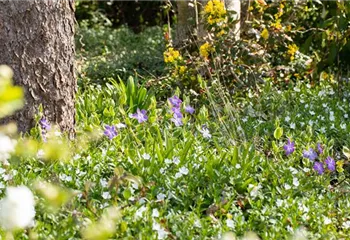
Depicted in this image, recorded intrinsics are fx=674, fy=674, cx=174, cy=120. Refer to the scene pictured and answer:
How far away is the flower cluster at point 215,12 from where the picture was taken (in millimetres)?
5191

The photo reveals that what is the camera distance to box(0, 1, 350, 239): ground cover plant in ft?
8.99

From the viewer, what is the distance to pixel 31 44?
152 inches

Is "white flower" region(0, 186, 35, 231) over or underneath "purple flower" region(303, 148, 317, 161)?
over

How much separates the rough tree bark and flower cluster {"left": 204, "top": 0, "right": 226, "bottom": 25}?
148 centimetres

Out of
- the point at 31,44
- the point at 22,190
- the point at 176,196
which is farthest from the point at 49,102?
the point at 22,190

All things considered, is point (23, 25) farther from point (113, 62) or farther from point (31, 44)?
point (113, 62)

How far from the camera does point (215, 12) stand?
524cm

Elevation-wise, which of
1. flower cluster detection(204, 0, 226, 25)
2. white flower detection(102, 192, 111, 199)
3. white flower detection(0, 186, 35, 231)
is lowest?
white flower detection(102, 192, 111, 199)

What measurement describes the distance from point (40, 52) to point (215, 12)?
5.86ft

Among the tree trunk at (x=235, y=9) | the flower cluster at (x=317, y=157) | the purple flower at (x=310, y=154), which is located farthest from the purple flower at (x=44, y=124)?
the tree trunk at (x=235, y=9)

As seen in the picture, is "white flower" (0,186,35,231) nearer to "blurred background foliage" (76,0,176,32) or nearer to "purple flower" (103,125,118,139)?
"purple flower" (103,125,118,139)

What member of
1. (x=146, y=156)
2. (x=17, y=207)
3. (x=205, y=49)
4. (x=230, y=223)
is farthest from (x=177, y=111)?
(x=17, y=207)

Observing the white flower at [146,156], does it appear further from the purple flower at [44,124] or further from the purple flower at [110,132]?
the purple flower at [44,124]

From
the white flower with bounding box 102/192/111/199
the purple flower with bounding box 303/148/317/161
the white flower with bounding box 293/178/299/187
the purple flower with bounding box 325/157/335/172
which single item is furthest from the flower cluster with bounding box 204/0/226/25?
the white flower with bounding box 102/192/111/199
